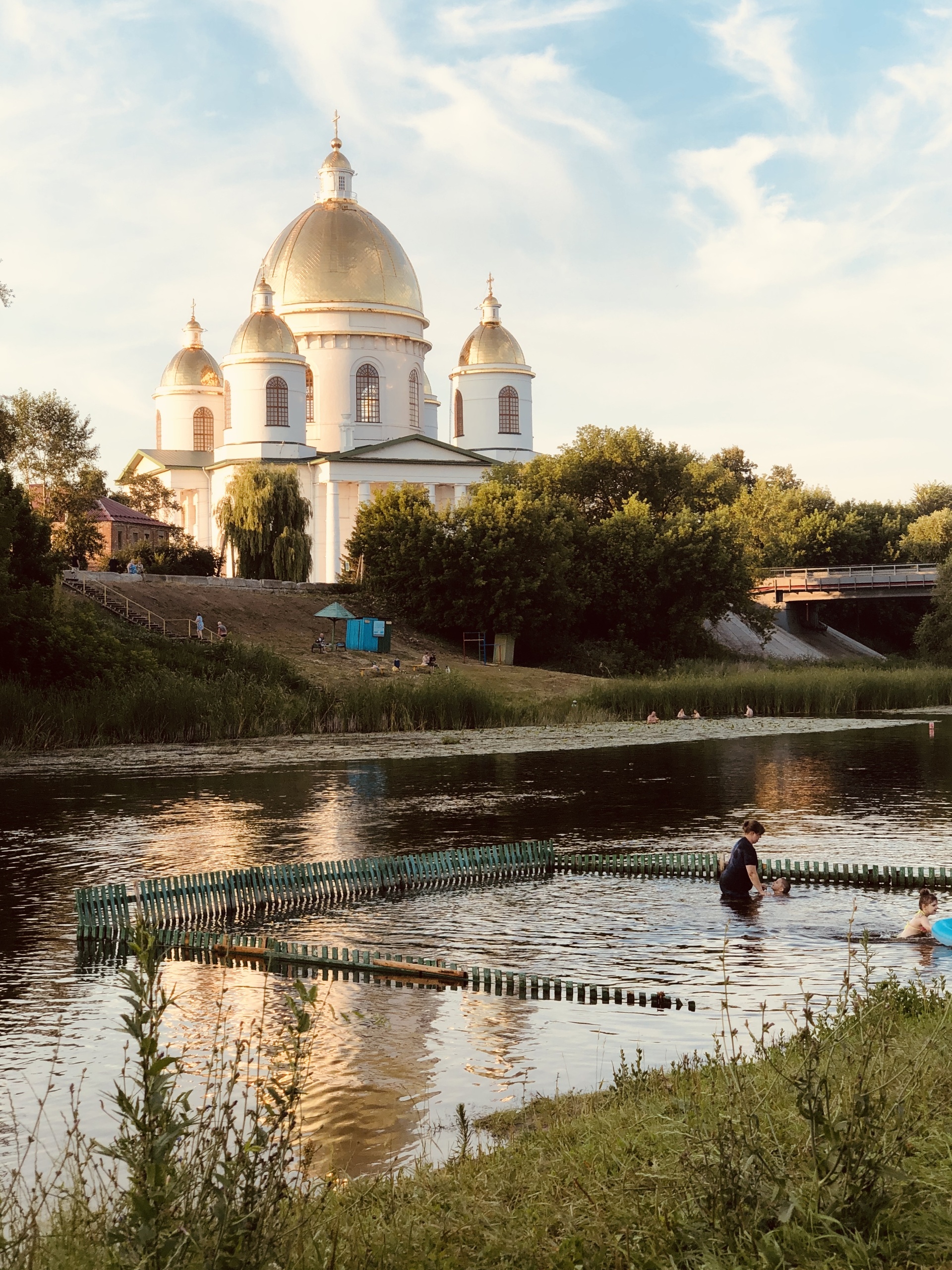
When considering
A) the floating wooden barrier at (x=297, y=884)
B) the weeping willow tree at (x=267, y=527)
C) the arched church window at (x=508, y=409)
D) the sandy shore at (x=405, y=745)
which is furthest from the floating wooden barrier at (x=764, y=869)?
the arched church window at (x=508, y=409)

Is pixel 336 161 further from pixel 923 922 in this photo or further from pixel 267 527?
pixel 923 922

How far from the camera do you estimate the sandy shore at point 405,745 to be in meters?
33.9

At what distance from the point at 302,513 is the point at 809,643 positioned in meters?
35.8

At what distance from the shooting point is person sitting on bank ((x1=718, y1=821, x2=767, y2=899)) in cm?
1762

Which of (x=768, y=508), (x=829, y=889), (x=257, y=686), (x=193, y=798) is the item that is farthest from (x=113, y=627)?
(x=768, y=508)

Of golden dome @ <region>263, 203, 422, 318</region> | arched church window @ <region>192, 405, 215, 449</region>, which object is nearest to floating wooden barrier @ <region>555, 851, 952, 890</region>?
golden dome @ <region>263, 203, 422, 318</region>

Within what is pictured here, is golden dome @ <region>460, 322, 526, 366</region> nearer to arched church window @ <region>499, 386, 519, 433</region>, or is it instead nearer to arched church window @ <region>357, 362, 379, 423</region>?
arched church window @ <region>499, 386, 519, 433</region>

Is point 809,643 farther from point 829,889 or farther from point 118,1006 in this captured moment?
point 118,1006

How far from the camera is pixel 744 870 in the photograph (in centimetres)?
1773

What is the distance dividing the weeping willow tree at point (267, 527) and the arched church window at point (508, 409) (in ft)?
90.1

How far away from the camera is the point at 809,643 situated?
298ft

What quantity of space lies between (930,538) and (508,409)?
3156cm

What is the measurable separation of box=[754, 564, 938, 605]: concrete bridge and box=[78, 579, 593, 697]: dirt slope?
1237 inches

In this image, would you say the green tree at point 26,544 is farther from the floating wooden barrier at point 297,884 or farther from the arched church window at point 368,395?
the arched church window at point 368,395
